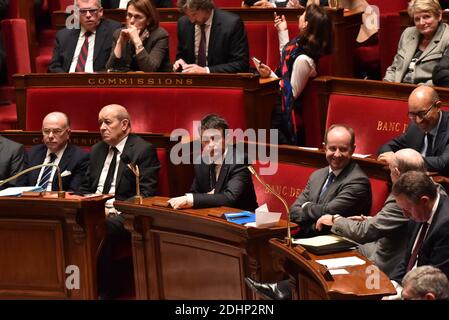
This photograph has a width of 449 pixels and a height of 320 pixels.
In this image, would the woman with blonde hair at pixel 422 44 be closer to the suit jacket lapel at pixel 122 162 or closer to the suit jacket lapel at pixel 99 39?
the suit jacket lapel at pixel 122 162

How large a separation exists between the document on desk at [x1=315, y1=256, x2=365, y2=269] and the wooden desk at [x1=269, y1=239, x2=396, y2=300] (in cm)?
2

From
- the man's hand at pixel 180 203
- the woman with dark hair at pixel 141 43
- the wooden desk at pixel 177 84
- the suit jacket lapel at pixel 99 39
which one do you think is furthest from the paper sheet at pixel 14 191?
the suit jacket lapel at pixel 99 39

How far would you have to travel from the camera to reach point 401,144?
294 centimetres

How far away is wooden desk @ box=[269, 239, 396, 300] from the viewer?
1.99 metres

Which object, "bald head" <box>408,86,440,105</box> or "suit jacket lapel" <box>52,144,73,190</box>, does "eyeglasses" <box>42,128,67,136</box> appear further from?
"bald head" <box>408,86,440,105</box>

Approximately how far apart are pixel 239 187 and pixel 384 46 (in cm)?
130

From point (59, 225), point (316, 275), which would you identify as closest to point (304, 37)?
point (59, 225)

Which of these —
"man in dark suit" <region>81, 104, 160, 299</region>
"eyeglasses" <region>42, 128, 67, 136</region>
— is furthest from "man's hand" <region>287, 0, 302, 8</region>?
"eyeglasses" <region>42, 128, 67, 136</region>

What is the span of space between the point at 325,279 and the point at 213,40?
1692 millimetres

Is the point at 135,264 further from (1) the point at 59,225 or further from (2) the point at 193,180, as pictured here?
(2) the point at 193,180

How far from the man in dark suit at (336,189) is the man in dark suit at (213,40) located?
91 centimetres

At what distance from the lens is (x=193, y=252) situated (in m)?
2.66

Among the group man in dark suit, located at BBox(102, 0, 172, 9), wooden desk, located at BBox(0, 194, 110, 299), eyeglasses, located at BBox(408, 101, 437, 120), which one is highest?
man in dark suit, located at BBox(102, 0, 172, 9)

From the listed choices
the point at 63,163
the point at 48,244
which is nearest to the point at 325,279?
the point at 48,244
